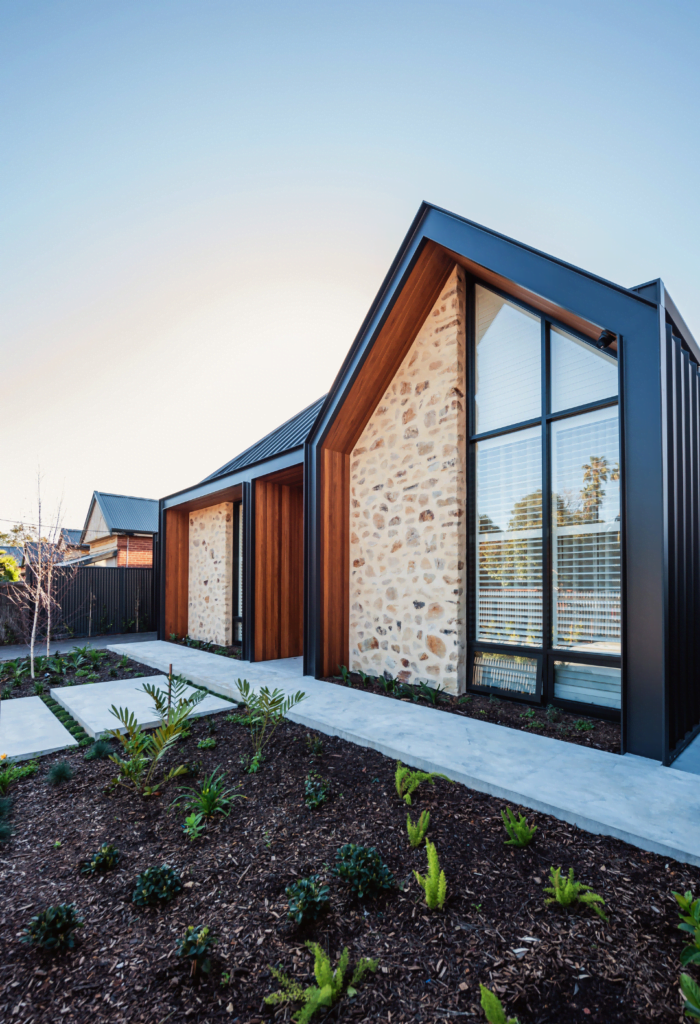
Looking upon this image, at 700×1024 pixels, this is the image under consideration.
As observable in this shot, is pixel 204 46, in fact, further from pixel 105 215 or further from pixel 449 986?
pixel 449 986

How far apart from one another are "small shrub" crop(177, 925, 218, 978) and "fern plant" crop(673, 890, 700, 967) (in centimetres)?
163

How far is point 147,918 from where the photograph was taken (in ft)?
6.58

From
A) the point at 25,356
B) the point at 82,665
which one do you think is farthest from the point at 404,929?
the point at 25,356

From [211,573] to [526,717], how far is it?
22.7ft

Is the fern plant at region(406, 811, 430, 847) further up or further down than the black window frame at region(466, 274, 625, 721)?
further down

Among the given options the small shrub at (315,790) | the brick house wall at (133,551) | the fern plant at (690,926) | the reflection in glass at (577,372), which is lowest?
the small shrub at (315,790)

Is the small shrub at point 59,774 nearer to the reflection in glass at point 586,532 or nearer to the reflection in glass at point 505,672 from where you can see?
the reflection in glass at point 505,672

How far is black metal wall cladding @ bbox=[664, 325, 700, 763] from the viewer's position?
3.52m

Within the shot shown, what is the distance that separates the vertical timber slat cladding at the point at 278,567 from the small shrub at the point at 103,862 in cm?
487

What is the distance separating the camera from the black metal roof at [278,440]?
25.2ft

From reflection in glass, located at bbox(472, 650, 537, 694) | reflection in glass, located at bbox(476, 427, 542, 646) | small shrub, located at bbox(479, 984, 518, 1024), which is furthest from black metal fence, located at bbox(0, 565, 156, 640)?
small shrub, located at bbox(479, 984, 518, 1024)

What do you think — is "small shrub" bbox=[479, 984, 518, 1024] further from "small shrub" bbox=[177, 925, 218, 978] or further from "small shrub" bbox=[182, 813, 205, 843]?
"small shrub" bbox=[182, 813, 205, 843]

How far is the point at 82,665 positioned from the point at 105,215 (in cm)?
734

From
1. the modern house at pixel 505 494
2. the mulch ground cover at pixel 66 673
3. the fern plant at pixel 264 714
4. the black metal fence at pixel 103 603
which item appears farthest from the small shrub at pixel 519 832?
the black metal fence at pixel 103 603
